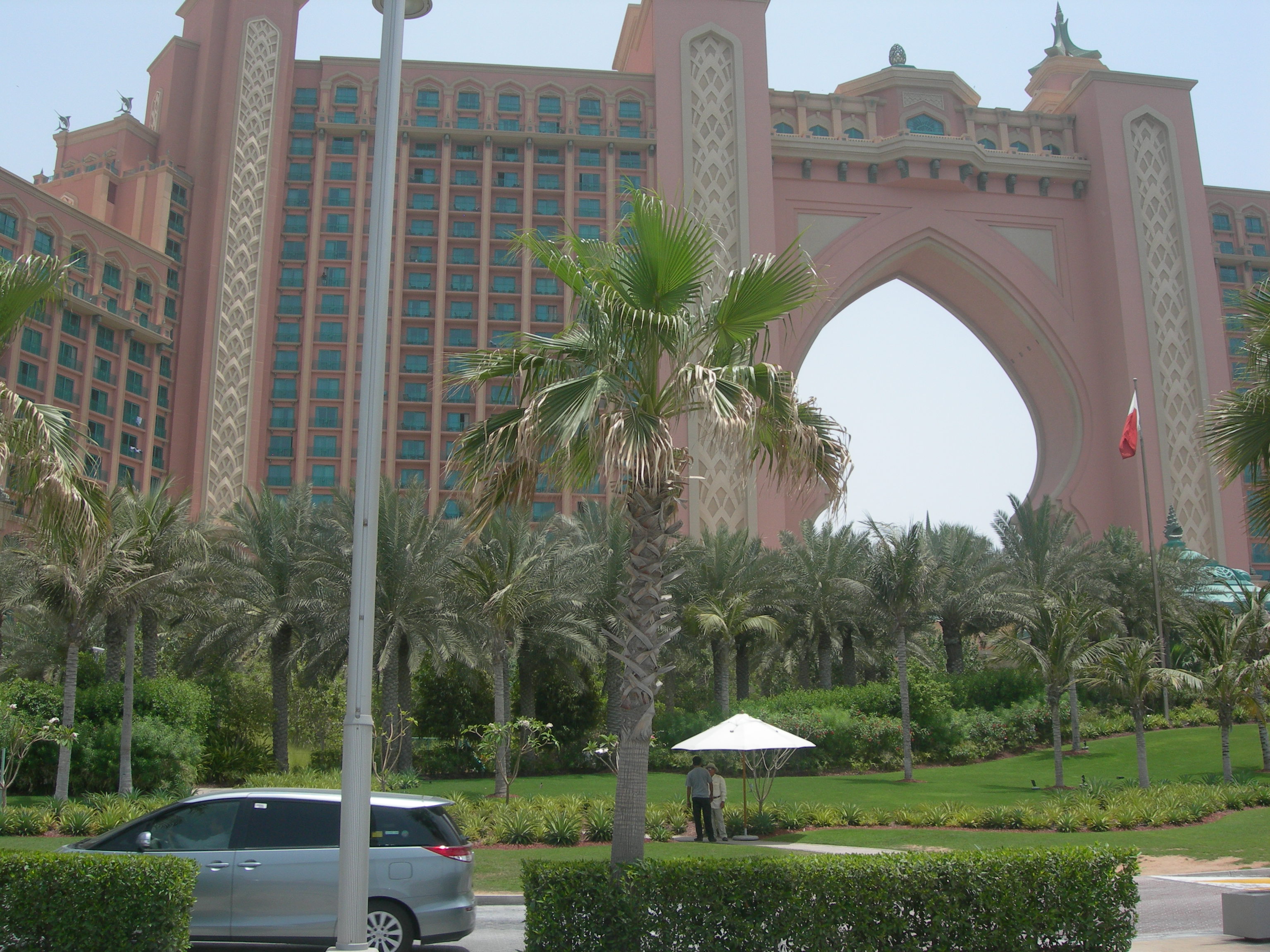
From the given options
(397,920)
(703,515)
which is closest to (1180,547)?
(703,515)

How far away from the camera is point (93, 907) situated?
7.72 metres

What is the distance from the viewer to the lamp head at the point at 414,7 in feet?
27.8

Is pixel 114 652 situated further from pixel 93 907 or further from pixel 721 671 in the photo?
pixel 93 907

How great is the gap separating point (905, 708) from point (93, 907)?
23670mm

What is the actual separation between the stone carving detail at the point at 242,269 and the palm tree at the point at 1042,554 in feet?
121

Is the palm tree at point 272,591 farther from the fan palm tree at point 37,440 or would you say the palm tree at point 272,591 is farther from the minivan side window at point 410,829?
the minivan side window at point 410,829

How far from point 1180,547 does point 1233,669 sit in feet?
72.1

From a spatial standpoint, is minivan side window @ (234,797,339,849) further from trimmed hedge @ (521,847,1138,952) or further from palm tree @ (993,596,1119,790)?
palm tree @ (993,596,1119,790)

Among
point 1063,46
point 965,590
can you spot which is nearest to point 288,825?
point 965,590

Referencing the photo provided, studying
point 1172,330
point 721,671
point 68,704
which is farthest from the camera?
point 1172,330

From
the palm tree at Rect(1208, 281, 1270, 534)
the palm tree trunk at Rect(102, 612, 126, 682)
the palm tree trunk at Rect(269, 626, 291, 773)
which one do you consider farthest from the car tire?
the palm tree trunk at Rect(269, 626, 291, 773)

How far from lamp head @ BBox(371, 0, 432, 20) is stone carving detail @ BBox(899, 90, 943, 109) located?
61.3 m

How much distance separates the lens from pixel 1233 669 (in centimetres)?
2405

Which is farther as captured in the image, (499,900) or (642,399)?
(499,900)
